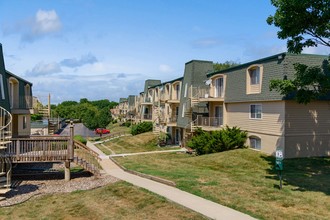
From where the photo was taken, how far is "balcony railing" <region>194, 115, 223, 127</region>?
101 feet

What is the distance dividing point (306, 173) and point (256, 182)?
15.8ft

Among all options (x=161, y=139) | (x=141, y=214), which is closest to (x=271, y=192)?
(x=141, y=214)

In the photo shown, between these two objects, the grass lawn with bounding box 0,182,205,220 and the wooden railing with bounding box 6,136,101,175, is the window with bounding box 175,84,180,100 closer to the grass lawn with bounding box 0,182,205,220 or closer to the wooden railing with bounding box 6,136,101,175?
the wooden railing with bounding box 6,136,101,175

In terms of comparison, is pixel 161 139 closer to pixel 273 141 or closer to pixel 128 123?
pixel 273 141

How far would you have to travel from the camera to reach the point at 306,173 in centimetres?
1878

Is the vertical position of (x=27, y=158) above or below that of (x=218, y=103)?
below

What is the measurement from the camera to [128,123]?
241 feet

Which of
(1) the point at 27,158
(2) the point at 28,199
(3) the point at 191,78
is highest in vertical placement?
(3) the point at 191,78

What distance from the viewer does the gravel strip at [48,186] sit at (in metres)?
15.9

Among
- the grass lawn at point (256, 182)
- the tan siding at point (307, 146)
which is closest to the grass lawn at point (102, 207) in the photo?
the grass lawn at point (256, 182)

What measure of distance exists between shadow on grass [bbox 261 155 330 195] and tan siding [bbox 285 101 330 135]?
2163mm

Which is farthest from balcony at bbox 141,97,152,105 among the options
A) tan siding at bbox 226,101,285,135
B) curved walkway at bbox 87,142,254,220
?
curved walkway at bbox 87,142,254,220

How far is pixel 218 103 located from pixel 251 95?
567 cm

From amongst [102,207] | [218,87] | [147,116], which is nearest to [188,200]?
[102,207]
